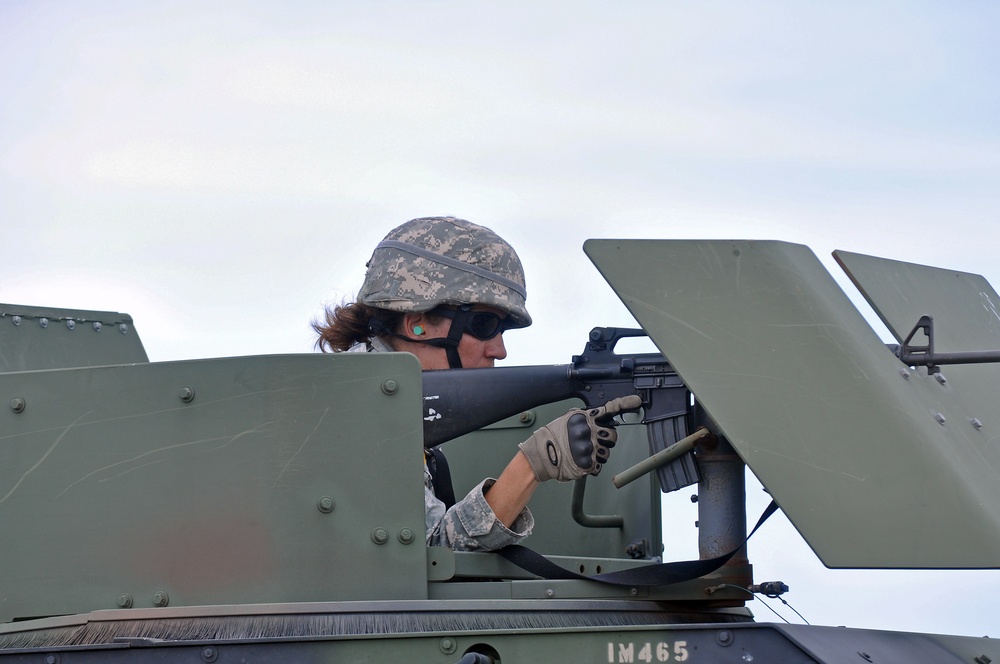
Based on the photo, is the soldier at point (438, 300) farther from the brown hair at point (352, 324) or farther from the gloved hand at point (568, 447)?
the gloved hand at point (568, 447)

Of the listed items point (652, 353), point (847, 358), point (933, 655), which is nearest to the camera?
point (847, 358)

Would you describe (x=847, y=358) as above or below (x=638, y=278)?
below

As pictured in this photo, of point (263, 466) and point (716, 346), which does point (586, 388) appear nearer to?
point (716, 346)

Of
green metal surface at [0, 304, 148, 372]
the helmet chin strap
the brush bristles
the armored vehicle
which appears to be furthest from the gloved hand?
green metal surface at [0, 304, 148, 372]

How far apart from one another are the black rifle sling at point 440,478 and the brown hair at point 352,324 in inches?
27.4

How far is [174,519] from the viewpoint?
147 inches

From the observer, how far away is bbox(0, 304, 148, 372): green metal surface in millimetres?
5305

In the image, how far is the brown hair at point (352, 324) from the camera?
17.6 feet

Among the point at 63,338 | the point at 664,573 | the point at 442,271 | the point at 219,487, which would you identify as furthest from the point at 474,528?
the point at 63,338

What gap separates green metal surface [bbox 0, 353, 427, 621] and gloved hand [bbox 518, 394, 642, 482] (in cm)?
58

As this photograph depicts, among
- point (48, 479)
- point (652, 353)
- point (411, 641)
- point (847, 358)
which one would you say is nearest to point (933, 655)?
point (847, 358)

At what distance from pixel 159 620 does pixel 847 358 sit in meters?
1.98

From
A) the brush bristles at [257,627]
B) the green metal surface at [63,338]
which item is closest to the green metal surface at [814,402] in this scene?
the brush bristles at [257,627]

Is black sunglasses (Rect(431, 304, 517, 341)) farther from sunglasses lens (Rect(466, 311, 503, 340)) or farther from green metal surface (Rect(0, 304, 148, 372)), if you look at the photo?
green metal surface (Rect(0, 304, 148, 372))
